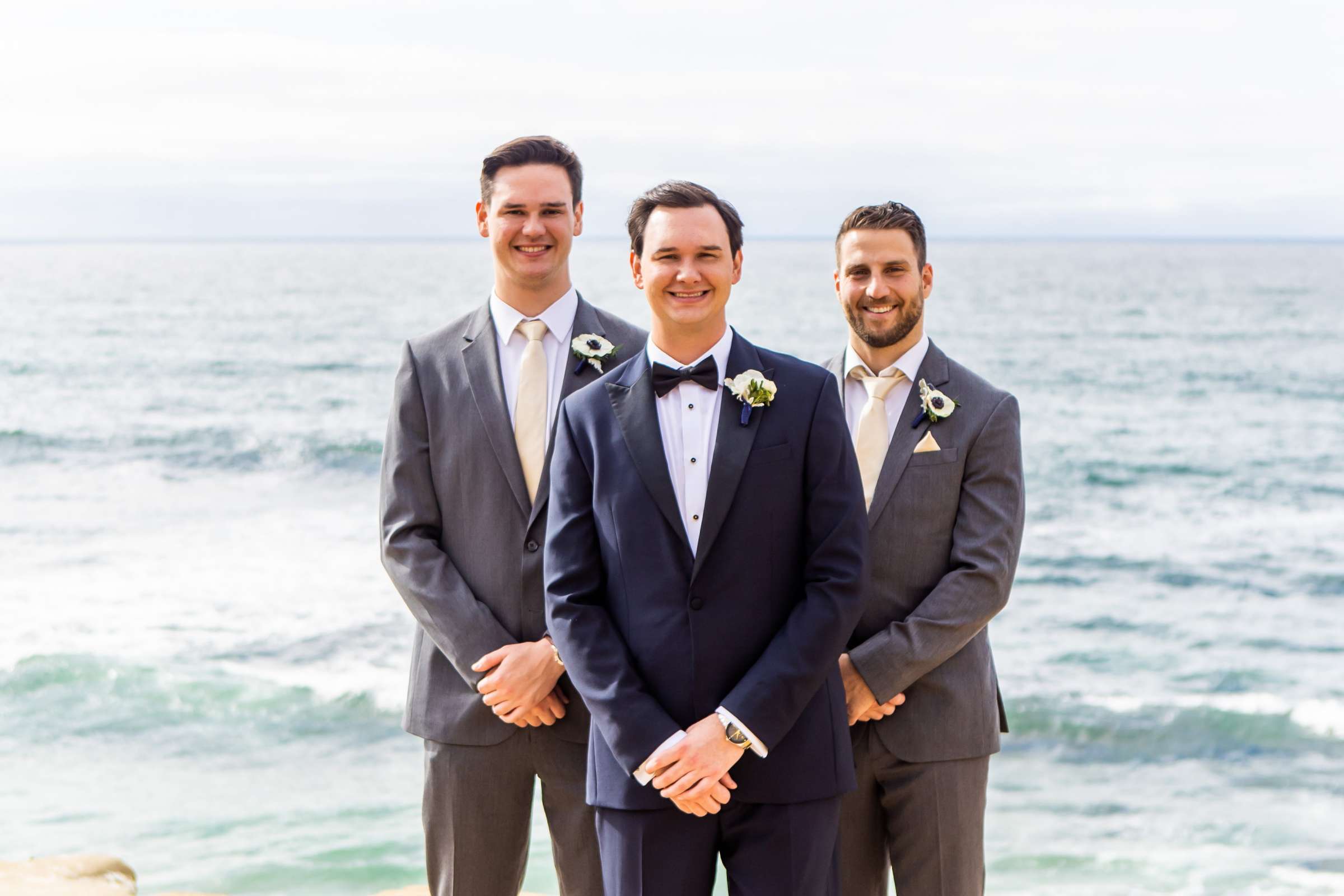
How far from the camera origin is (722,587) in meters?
2.62

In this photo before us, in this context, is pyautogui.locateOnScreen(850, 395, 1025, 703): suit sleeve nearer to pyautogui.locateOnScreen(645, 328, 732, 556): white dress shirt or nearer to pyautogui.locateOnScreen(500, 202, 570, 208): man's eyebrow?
pyautogui.locateOnScreen(645, 328, 732, 556): white dress shirt

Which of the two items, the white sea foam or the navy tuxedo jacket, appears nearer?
the navy tuxedo jacket

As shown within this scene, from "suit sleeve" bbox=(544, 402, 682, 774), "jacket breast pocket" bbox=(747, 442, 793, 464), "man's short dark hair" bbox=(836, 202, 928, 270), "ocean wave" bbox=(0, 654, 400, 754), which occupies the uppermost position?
"man's short dark hair" bbox=(836, 202, 928, 270)

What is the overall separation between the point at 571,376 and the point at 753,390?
2.26 feet

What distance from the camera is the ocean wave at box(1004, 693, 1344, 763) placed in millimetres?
8430

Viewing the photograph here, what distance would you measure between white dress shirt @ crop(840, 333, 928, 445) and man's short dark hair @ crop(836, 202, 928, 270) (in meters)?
0.25

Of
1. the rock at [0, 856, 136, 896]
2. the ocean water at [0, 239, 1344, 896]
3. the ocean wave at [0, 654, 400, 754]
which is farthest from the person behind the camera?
the ocean wave at [0, 654, 400, 754]

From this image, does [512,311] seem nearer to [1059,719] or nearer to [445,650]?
[445,650]

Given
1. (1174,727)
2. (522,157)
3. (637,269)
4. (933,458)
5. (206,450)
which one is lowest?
(1174,727)

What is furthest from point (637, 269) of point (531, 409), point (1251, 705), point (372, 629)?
point (1251, 705)

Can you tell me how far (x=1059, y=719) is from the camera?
883 centimetres

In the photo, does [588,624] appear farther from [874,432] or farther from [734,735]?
[874,432]

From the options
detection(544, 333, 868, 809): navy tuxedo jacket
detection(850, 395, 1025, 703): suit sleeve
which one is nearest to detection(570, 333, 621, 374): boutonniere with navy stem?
detection(544, 333, 868, 809): navy tuxedo jacket

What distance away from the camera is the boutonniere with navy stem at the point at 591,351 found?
3189 millimetres
